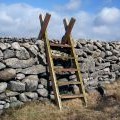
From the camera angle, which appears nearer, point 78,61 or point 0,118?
point 0,118

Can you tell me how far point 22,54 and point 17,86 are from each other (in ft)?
2.95

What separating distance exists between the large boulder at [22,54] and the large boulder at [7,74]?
0.49 meters

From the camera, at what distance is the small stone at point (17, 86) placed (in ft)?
30.6

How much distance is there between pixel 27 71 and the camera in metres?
9.70

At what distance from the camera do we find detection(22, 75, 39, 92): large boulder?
9617 mm

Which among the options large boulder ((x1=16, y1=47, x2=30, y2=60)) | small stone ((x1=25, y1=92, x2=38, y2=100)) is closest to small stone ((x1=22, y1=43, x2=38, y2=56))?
large boulder ((x1=16, y1=47, x2=30, y2=60))

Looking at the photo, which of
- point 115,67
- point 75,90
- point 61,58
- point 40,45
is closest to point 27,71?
point 40,45

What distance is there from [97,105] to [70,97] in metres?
0.82

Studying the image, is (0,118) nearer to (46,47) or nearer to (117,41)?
(46,47)

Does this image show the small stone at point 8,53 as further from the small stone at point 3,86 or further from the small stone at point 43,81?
the small stone at point 43,81

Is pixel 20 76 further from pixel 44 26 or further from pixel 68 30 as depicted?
pixel 68 30

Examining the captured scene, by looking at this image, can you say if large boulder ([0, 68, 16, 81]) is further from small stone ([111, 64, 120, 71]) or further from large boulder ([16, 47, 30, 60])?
small stone ([111, 64, 120, 71])

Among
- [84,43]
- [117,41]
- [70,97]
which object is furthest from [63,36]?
[117,41]

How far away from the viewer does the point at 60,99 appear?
9.79m
